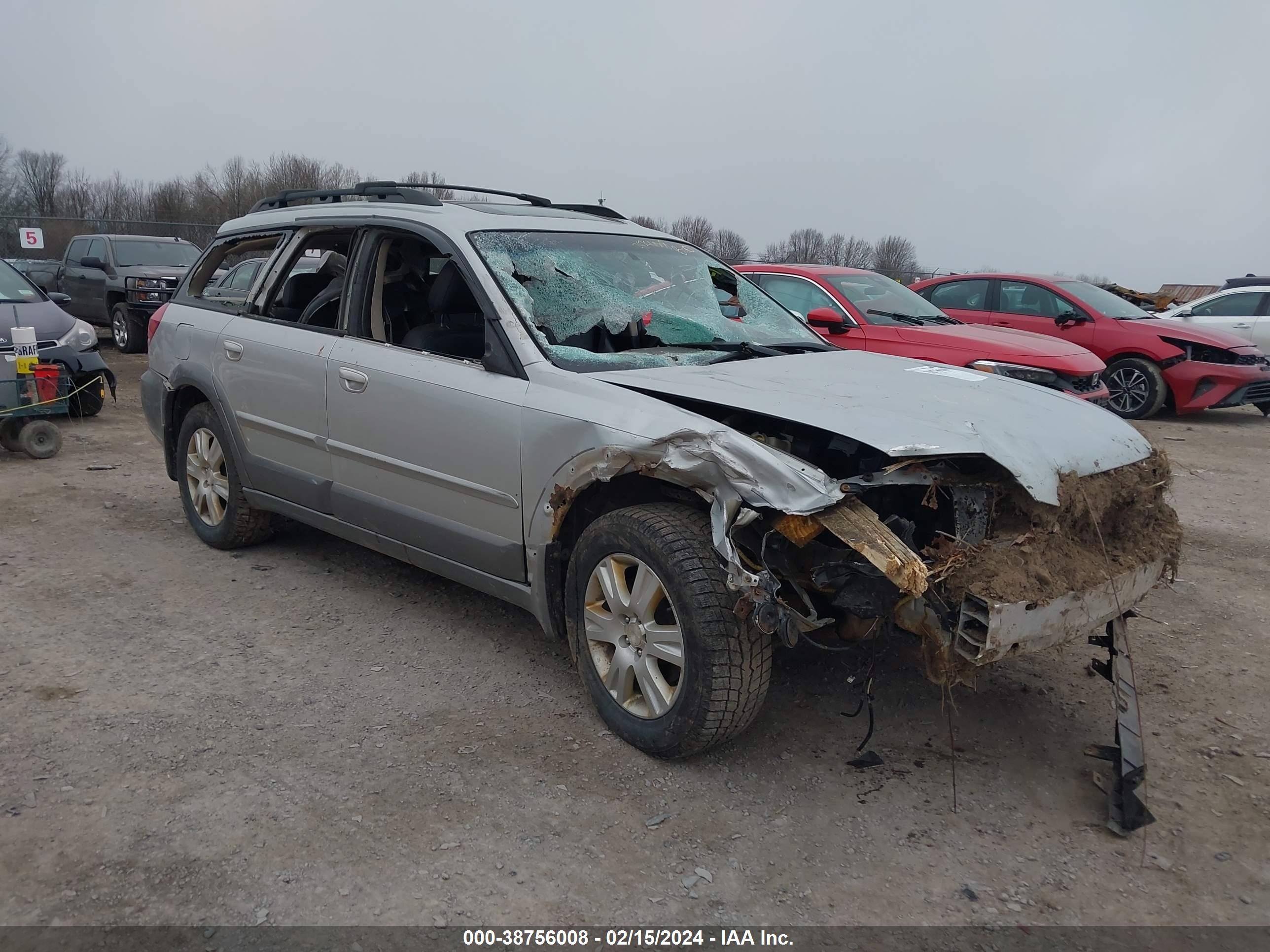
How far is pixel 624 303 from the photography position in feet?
13.5

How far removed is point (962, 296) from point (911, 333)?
139 inches

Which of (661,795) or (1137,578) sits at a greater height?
(1137,578)

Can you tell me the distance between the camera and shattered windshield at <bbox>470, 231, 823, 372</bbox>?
3.86 m

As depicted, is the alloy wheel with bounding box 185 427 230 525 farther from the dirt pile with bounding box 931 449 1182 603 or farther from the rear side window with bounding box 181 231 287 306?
the dirt pile with bounding box 931 449 1182 603

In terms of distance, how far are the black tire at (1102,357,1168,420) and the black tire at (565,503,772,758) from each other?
906 cm

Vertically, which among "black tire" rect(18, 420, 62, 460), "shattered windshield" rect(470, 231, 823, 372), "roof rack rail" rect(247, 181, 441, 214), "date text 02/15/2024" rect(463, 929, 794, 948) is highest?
"roof rack rail" rect(247, 181, 441, 214)

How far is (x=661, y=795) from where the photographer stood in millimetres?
3090

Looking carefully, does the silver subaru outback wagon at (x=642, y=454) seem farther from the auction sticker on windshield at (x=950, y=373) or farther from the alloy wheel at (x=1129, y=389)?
the alloy wheel at (x=1129, y=389)

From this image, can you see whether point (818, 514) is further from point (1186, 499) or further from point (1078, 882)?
point (1186, 499)

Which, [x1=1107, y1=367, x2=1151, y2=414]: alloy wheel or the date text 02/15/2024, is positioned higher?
[x1=1107, y1=367, x2=1151, y2=414]: alloy wheel

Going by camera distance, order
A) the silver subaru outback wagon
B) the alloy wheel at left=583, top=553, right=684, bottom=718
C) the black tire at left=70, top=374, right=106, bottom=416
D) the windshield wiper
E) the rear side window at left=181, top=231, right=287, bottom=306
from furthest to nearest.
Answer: the black tire at left=70, top=374, right=106, bottom=416, the windshield wiper, the rear side window at left=181, top=231, right=287, bottom=306, the alloy wheel at left=583, top=553, right=684, bottom=718, the silver subaru outback wagon

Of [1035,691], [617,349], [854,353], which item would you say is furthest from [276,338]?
[1035,691]

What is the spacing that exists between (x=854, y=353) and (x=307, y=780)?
288 centimetres

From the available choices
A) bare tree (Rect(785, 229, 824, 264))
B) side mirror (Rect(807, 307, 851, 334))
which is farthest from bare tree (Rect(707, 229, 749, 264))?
side mirror (Rect(807, 307, 851, 334))
